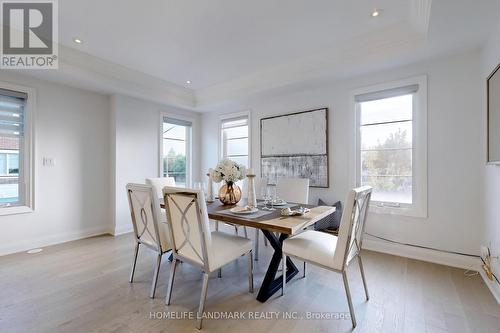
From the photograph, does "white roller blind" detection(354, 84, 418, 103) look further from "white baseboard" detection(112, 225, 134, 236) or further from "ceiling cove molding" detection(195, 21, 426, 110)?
"white baseboard" detection(112, 225, 134, 236)

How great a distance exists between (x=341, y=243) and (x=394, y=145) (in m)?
1.94

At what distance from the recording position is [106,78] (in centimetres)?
336

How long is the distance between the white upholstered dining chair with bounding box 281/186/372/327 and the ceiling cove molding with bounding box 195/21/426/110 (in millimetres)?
1787

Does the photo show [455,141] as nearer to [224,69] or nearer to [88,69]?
[224,69]

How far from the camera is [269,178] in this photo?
407cm

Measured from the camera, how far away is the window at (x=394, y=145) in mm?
2736

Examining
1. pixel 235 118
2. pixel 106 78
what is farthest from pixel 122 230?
pixel 235 118

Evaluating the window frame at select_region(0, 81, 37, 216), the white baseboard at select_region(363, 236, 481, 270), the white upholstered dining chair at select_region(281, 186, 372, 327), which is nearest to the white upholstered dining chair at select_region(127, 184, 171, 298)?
the white upholstered dining chair at select_region(281, 186, 372, 327)

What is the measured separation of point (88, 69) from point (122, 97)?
72 centimetres

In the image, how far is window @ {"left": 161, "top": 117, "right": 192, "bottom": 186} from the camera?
4605 millimetres

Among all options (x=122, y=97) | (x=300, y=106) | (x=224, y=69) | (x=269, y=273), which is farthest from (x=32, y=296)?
(x=300, y=106)

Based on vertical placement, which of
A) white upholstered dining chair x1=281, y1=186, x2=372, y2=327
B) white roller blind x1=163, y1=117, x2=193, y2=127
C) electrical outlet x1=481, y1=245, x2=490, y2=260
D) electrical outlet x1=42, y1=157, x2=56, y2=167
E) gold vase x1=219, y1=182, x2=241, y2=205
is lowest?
electrical outlet x1=481, y1=245, x2=490, y2=260

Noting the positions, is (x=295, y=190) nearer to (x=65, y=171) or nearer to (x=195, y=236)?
(x=195, y=236)

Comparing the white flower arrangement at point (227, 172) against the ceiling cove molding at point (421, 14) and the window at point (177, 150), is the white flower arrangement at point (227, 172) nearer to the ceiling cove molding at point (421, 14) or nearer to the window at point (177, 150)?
the ceiling cove molding at point (421, 14)
